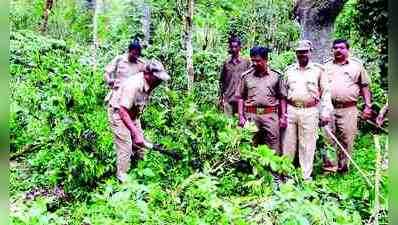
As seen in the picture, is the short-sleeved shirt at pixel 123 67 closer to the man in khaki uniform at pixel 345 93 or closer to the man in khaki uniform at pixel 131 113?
the man in khaki uniform at pixel 131 113

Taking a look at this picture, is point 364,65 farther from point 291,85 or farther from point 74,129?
point 74,129

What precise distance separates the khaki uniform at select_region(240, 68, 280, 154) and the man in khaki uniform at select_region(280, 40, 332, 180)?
27 millimetres

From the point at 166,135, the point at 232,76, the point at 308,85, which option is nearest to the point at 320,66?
the point at 308,85

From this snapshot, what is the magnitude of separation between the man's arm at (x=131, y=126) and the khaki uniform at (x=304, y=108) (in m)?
0.48

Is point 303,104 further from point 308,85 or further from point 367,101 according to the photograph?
point 367,101

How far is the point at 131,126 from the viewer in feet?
7.02

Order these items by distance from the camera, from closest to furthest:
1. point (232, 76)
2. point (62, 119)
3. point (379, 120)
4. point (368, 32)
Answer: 1. point (379, 120)
2. point (368, 32)
3. point (232, 76)
4. point (62, 119)

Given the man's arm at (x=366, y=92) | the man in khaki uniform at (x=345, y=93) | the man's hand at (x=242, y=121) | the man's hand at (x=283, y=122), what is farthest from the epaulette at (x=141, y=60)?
the man's arm at (x=366, y=92)

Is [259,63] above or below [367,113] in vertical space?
above

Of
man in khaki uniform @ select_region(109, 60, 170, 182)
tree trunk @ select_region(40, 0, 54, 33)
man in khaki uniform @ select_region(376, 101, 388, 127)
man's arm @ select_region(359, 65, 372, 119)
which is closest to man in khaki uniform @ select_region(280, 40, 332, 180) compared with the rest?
man's arm @ select_region(359, 65, 372, 119)

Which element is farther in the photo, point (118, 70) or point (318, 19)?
point (118, 70)

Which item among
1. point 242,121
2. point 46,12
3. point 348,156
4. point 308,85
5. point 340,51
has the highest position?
point 46,12

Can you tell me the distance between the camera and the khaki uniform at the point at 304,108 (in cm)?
210

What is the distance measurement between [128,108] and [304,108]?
1.94ft
